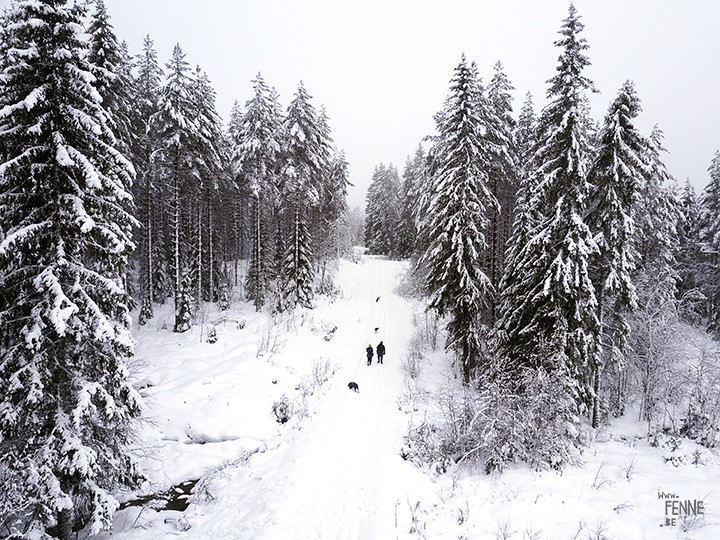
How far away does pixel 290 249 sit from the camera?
26266 millimetres

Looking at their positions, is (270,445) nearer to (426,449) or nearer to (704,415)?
(426,449)

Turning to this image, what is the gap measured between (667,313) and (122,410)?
24171mm

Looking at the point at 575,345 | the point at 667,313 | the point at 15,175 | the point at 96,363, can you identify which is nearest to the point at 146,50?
the point at 15,175

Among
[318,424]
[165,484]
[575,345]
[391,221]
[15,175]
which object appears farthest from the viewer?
[391,221]

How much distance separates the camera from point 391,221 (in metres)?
64.0

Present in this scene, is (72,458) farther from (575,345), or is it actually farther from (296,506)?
(575,345)

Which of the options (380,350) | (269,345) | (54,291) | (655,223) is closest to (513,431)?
(380,350)

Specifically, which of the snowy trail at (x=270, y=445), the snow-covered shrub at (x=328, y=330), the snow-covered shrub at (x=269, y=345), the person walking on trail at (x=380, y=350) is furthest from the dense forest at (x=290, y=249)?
the person walking on trail at (x=380, y=350)

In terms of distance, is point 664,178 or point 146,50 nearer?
point 664,178

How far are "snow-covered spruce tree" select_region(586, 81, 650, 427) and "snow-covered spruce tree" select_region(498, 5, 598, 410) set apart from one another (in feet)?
4.49

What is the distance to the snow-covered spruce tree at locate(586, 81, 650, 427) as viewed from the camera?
1475 cm

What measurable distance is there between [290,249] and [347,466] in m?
18.3

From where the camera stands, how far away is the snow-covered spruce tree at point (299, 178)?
25047mm

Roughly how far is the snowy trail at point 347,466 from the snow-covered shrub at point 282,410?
1.33m
